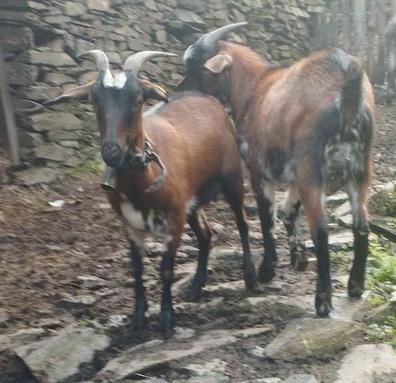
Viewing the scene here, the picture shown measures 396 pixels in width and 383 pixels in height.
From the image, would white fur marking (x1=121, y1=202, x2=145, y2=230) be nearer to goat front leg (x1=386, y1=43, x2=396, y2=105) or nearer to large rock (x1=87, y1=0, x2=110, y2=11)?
large rock (x1=87, y1=0, x2=110, y2=11)

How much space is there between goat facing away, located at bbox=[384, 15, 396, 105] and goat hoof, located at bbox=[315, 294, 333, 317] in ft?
26.5

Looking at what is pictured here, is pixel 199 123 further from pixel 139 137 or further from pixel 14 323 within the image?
pixel 14 323

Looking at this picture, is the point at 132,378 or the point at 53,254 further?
the point at 53,254

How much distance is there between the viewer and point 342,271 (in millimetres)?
6484

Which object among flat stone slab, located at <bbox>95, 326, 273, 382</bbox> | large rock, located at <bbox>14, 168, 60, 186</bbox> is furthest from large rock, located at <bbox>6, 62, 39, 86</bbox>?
flat stone slab, located at <bbox>95, 326, 273, 382</bbox>

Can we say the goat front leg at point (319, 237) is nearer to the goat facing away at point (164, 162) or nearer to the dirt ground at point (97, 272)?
the dirt ground at point (97, 272)

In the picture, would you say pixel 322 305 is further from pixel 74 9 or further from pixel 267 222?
pixel 74 9

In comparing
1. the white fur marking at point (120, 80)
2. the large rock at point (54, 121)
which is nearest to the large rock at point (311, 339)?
the white fur marking at point (120, 80)

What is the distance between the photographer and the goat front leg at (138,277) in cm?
555

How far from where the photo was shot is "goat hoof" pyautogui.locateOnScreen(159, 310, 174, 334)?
5449mm

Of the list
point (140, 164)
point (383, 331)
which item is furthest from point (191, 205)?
point (383, 331)

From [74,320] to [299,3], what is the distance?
8620 millimetres

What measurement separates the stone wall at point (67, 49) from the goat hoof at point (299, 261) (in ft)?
11.1

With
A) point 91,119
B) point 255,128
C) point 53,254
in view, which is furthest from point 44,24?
point 255,128
